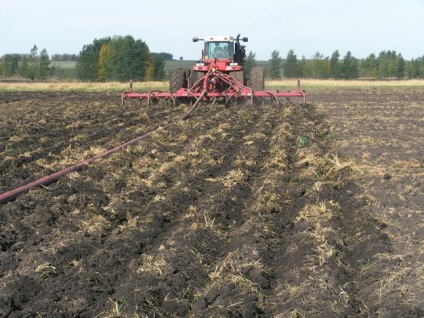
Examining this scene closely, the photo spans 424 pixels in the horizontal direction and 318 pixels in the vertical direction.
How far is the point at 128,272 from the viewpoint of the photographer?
4719 mm

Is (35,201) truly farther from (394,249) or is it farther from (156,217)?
(394,249)

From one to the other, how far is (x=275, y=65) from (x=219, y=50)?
49.4m

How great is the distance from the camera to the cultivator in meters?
17.2

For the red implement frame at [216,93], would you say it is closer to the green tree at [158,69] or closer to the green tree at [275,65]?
the green tree at [158,69]

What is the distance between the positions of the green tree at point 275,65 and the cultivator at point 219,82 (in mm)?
47314

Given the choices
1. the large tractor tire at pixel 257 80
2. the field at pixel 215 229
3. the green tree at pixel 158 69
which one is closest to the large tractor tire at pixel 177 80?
the large tractor tire at pixel 257 80

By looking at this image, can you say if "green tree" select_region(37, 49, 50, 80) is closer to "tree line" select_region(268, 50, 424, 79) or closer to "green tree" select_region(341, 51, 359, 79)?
"tree line" select_region(268, 50, 424, 79)

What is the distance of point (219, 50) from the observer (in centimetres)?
1962

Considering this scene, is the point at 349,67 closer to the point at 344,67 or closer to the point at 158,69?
the point at 344,67

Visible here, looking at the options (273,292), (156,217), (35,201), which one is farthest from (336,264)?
(35,201)

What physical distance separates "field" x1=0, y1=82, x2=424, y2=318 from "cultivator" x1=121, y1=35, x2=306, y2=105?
607 centimetres

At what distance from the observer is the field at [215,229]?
164 inches

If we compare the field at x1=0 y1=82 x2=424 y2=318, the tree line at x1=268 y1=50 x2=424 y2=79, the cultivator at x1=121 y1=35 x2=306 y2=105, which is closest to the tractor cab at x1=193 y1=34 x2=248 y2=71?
the cultivator at x1=121 y1=35 x2=306 y2=105

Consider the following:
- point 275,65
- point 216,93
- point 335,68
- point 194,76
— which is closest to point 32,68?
point 275,65
